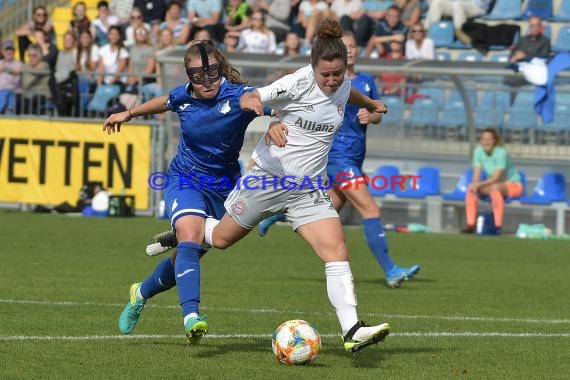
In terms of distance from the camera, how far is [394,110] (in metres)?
20.4

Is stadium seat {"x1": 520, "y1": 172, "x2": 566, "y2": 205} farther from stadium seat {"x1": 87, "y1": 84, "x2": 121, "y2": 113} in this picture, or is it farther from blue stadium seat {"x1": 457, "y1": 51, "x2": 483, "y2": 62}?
stadium seat {"x1": 87, "y1": 84, "x2": 121, "y2": 113}

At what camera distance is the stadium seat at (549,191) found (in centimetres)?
1984

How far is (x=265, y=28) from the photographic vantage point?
79.3ft

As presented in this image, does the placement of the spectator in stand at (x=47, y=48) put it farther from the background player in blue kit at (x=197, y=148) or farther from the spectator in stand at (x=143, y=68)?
the background player in blue kit at (x=197, y=148)

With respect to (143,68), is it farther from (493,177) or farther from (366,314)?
(366,314)

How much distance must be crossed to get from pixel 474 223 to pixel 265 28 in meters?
6.41

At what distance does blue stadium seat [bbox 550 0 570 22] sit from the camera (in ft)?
78.1

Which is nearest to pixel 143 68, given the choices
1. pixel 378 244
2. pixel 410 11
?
pixel 410 11

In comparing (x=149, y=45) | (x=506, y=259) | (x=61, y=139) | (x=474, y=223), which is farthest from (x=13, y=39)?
(x=506, y=259)

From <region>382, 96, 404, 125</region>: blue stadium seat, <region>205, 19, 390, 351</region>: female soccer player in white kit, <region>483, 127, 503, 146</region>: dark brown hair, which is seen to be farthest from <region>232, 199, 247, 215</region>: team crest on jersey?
<region>382, 96, 404, 125</region>: blue stadium seat

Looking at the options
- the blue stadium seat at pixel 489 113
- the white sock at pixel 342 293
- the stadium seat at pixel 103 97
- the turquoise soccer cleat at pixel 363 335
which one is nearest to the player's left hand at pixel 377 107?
the white sock at pixel 342 293

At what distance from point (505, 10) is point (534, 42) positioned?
8.07 feet

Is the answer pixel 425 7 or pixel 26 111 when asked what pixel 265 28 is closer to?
pixel 425 7

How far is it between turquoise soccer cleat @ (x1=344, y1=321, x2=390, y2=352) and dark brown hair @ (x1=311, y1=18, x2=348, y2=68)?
154cm
